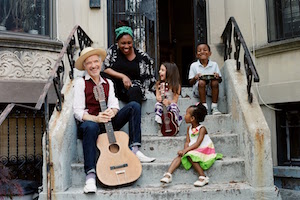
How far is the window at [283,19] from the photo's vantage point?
20.9 ft

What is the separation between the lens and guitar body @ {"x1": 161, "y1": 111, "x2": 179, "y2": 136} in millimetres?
5074

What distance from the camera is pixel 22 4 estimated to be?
6.48m

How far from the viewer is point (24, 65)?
6102 millimetres

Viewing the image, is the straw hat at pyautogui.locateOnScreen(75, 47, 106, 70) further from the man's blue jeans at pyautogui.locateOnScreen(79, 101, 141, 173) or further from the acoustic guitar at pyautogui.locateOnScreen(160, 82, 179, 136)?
the acoustic guitar at pyautogui.locateOnScreen(160, 82, 179, 136)

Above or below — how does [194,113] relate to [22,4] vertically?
below

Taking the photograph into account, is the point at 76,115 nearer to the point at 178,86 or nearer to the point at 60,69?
the point at 60,69

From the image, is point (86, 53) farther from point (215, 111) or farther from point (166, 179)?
point (215, 111)

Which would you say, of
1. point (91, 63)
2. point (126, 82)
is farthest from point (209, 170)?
point (91, 63)

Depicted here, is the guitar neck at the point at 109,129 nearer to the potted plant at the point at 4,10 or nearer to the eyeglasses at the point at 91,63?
the eyeglasses at the point at 91,63

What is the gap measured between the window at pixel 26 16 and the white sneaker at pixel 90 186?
3.38 meters

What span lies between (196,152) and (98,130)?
116cm

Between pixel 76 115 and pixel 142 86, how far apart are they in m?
1.39

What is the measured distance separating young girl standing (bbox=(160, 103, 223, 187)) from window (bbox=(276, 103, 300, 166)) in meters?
2.14

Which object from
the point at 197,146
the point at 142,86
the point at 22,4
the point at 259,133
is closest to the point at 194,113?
the point at 197,146
